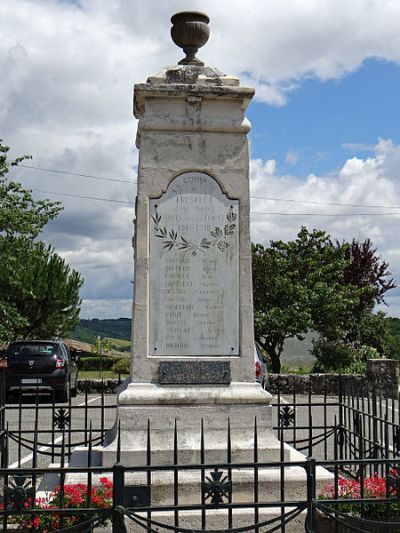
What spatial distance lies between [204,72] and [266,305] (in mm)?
19063

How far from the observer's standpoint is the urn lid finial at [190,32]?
652cm

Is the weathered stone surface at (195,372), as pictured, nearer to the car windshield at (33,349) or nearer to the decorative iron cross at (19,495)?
the decorative iron cross at (19,495)

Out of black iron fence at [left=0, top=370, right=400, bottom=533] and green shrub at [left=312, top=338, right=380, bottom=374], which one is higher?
green shrub at [left=312, top=338, right=380, bottom=374]

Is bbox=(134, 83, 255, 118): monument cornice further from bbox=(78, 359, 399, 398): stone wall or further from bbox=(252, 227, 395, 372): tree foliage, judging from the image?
bbox=(252, 227, 395, 372): tree foliage

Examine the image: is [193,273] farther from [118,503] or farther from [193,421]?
[118,503]

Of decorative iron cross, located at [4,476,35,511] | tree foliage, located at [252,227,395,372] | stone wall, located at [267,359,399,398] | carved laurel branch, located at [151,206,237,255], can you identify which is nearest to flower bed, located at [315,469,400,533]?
decorative iron cross, located at [4,476,35,511]

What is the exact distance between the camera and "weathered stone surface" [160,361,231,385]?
6.07 metres

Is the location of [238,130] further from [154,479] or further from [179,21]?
[154,479]

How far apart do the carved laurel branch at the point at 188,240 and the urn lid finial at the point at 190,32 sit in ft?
4.94

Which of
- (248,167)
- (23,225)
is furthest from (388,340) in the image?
(248,167)

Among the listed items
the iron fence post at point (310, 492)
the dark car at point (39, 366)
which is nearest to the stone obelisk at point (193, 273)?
the iron fence post at point (310, 492)

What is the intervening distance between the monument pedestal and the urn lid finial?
2.92m

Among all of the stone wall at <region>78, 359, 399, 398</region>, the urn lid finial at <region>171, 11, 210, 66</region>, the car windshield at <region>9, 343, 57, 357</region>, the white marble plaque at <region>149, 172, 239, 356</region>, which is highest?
the urn lid finial at <region>171, 11, 210, 66</region>

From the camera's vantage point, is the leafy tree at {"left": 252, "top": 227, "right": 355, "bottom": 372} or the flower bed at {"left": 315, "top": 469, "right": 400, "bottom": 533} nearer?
the flower bed at {"left": 315, "top": 469, "right": 400, "bottom": 533}
